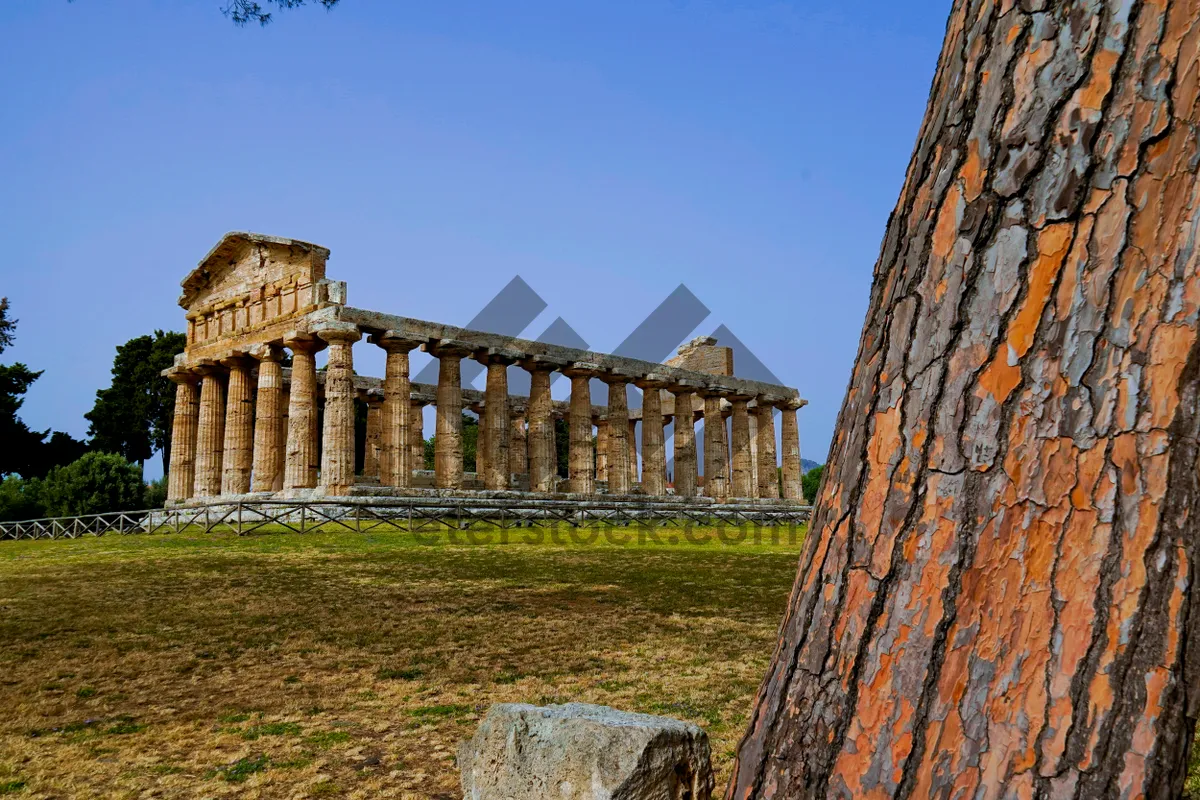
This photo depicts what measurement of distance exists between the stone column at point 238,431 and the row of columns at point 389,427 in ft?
0.12

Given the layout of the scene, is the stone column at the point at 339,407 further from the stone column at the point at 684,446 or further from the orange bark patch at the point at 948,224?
the orange bark patch at the point at 948,224

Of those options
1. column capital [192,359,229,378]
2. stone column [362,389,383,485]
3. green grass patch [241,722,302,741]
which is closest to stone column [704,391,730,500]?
stone column [362,389,383,485]

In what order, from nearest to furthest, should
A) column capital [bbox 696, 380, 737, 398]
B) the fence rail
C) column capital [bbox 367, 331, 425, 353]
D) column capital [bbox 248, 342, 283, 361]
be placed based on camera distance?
the fence rail
column capital [bbox 367, 331, 425, 353]
column capital [bbox 248, 342, 283, 361]
column capital [bbox 696, 380, 737, 398]

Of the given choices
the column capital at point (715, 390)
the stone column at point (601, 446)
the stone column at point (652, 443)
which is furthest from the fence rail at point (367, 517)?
the stone column at point (601, 446)

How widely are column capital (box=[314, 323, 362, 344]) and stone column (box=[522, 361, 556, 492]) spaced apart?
25.6 feet

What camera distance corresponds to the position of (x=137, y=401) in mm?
51156

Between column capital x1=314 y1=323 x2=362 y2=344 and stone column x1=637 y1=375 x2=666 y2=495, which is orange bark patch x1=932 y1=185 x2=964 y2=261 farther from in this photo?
stone column x1=637 y1=375 x2=666 y2=495

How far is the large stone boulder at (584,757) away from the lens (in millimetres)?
3467

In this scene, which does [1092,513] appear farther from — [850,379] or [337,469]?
[337,469]

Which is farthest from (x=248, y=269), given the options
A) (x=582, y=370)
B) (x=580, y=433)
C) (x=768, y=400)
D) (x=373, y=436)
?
(x=768, y=400)

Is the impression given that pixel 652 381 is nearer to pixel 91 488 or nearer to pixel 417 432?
pixel 417 432

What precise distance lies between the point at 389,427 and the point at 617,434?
11.2m

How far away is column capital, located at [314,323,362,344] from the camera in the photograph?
3012cm

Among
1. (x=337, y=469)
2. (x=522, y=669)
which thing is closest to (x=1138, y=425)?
(x=522, y=669)
